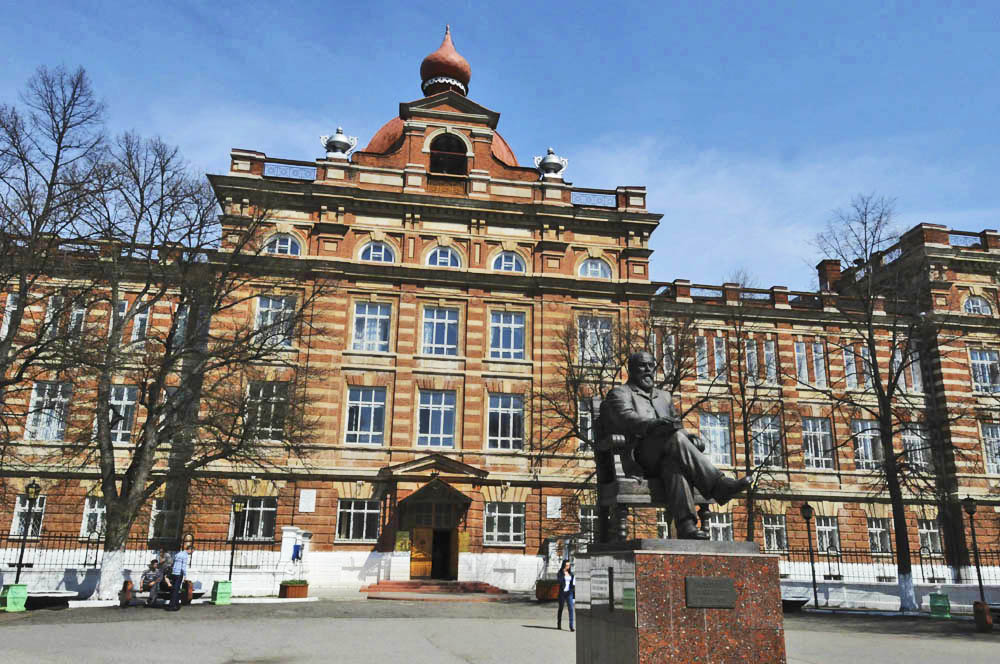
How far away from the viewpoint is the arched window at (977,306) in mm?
36844

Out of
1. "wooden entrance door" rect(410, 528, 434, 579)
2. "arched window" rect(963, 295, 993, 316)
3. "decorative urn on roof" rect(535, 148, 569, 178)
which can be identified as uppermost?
"decorative urn on roof" rect(535, 148, 569, 178)

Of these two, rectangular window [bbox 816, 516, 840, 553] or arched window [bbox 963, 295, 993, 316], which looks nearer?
rectangular window [bbox 816, 516, 840, 553]

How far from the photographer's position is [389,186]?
33.0 meters

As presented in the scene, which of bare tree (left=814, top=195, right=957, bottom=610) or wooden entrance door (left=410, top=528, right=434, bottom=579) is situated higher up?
bare tree (left=814, top=195, right=957, bottom=610)

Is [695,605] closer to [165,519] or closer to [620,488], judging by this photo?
[620,488]

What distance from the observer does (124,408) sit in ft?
99.4

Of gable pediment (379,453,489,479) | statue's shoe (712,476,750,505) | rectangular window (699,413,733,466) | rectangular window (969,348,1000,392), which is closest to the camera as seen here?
statue's shoe (712,476,750,505)

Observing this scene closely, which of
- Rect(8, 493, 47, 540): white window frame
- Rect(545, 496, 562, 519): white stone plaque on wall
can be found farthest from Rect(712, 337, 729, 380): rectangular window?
Rect(8, 493, 47, 540): white window frame

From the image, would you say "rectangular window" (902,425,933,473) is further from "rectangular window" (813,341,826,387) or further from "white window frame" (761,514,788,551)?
"white window frame" (761,514,788,551)

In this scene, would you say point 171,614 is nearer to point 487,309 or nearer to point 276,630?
point 276,630

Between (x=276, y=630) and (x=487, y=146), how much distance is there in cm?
2477

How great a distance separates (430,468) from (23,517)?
16057 mm

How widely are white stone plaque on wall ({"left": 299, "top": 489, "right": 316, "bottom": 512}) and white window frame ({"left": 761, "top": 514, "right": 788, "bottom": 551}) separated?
19868 millimetres

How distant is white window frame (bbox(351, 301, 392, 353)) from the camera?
31.3 metres
